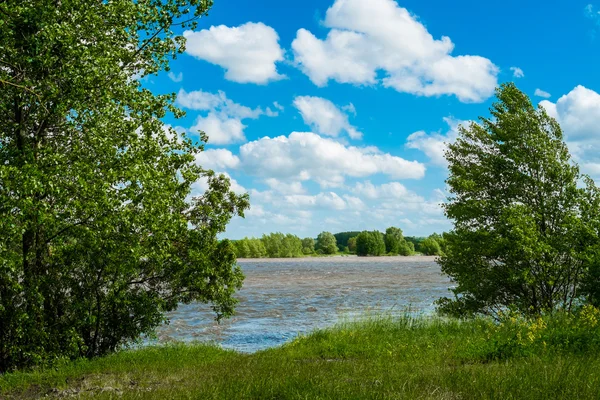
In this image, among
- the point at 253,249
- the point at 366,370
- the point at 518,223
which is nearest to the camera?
the point at 366,370

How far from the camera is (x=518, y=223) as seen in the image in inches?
818

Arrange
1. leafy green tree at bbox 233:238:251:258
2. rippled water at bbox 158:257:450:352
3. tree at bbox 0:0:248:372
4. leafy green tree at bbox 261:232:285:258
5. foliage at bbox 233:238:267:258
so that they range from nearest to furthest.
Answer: tree at bbox 0:0:248:372, rippled water at bbox 158:257:450:352, leafy green tree at bbox 233:238:251:258, foliage at bbox 233:238:267:258, leafy green tree at bbox 261:232:285:258

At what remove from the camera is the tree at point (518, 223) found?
2119 centimetres

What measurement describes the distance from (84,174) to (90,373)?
4.94 metres

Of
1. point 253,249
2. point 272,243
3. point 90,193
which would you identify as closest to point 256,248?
point 253,249

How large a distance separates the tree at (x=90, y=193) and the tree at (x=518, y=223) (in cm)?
1049

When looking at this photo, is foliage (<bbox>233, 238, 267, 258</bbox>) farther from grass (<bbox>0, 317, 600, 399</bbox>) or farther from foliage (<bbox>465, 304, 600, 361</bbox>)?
foliage (<bbox>465, 304, 600, 361</bbox>)

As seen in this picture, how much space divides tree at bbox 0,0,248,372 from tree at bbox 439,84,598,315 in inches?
413

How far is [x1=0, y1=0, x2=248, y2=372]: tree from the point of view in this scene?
12.6 metres

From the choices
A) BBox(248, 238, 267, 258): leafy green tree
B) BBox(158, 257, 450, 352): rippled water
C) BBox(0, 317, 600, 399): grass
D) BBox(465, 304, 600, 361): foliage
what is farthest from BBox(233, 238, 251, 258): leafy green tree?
BBox(465, 304, 600, 361): foliage

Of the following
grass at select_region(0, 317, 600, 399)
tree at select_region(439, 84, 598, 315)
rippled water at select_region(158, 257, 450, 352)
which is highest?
tree at select_region(439, 84, 598, 315)

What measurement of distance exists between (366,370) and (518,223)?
1199cm

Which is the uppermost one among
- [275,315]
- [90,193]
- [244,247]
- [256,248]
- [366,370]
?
Result: [90,193]

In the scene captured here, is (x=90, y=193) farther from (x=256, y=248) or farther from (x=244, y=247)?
(x=256, y=248)
